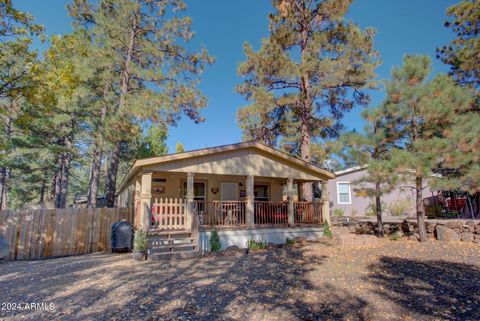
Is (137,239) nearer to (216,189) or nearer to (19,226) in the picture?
(19,226)

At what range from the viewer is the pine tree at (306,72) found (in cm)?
1315

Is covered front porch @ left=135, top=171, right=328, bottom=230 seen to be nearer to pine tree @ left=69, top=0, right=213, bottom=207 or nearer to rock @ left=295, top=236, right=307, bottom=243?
rock @ left=295, top=236, right=307, bottom=243

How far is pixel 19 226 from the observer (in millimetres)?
9469

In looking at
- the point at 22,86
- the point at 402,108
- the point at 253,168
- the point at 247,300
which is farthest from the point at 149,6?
the point at 247,300

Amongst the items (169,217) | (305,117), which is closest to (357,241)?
(169,217)

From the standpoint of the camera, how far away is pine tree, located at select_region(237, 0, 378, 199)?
13.1 metres

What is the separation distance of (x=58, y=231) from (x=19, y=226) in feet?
3.88

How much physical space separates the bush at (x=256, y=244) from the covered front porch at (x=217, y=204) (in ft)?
2.44

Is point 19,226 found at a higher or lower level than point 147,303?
higher

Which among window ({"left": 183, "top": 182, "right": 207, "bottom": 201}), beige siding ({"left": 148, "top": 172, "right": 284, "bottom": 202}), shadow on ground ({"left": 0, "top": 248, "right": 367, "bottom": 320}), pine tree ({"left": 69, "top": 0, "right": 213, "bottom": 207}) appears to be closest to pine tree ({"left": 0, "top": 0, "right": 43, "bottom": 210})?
shadow on ground ({"left": 0, "top": 248, "right": 367, "bottom": 320})

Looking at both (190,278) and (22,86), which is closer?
(190,278)

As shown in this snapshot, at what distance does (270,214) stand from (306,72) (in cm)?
693

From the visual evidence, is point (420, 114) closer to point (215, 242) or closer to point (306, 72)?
point (306, 72)

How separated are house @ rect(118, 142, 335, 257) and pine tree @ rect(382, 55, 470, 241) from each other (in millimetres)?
3752
